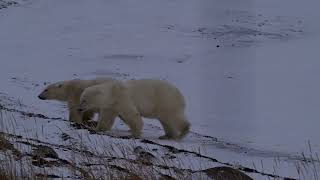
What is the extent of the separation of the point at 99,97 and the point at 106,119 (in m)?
0.31

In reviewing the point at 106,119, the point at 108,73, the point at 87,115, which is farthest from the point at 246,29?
the point at 106,119

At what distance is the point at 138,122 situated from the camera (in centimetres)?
919

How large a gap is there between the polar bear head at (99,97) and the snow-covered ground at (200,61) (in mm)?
446

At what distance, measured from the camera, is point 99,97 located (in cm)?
930

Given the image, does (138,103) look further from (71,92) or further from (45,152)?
(45,152)

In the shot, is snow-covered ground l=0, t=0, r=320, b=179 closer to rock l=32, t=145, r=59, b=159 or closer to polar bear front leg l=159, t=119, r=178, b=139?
polar bear front leg l=159, t=119, r=178, b=139

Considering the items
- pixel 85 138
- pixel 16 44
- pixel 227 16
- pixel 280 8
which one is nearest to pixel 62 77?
pixel 16 44

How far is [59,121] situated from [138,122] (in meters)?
1.14

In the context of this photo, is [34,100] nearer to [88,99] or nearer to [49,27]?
[88,99]

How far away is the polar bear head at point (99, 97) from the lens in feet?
30.5

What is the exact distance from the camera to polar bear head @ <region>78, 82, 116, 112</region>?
30.5 ft

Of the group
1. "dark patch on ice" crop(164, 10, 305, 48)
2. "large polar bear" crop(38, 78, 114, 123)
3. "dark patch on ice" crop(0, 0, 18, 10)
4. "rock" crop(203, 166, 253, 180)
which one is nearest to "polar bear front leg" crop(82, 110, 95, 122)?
"large polar bear" crop(38, 78, 114, 123)

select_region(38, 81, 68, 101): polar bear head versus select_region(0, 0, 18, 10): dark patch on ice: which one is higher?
select_region(0, 0, 18, 10): dark patch on ice

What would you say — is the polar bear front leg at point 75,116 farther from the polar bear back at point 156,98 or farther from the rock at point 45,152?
the rock at point 45,152
